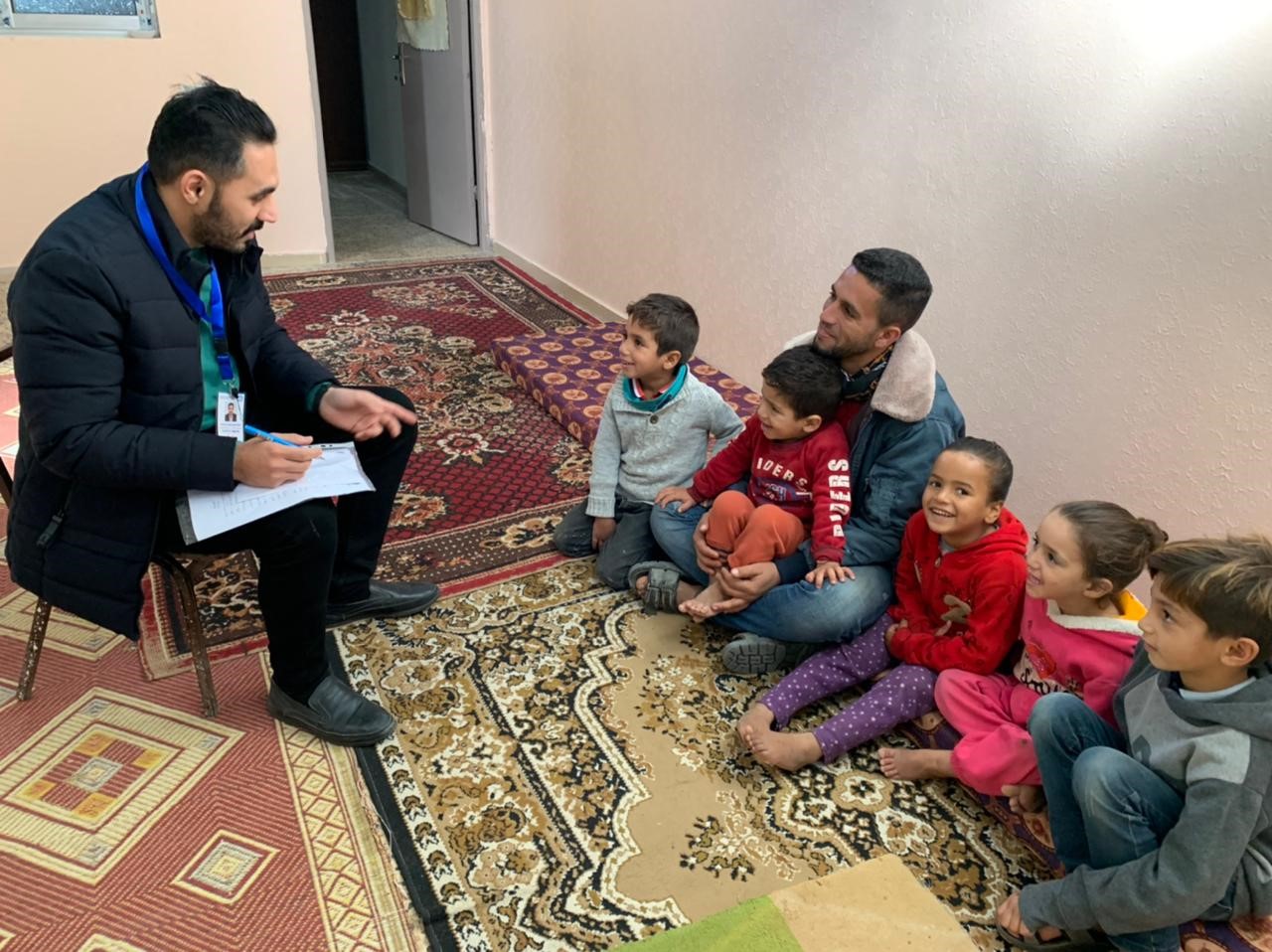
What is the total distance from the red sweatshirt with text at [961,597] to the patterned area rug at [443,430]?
1032 mm

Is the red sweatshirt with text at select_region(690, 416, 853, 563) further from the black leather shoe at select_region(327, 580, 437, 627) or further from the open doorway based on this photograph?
the open doorway

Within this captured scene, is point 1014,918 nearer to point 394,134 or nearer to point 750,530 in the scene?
point 750,530

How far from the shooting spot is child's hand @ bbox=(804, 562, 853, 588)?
205cm

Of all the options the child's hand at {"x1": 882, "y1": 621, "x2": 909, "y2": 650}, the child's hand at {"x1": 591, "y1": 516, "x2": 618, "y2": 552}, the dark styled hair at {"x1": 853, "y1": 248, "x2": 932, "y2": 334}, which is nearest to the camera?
the dark styled hair at {"x1": 853, "y1": 248, "x2": 932, "y2": 334}

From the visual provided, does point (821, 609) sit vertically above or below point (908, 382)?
below

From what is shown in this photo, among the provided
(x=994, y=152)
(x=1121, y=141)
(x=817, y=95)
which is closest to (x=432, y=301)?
(x=817, y=95)

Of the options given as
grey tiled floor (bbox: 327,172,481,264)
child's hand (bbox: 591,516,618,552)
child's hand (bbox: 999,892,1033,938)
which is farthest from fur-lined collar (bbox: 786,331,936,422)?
grey tiled floor (bbox: 327,172,481,264)

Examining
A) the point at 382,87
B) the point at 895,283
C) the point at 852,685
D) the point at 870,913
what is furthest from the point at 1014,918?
the point at 382,87

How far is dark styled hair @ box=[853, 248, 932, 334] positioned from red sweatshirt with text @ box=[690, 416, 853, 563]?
0.30 meters

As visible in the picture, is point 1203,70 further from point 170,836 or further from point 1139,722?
point 170,836

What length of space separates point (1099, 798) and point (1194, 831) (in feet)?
0.44

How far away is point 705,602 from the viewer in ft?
7.23

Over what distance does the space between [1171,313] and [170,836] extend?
233 cm

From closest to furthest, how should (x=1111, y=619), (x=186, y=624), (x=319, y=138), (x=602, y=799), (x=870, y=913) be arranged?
(x=870, y=913) < (x=1111, y=619) < (x=602, y=799) < (x=186, y=624) < (x=319, y=138)
